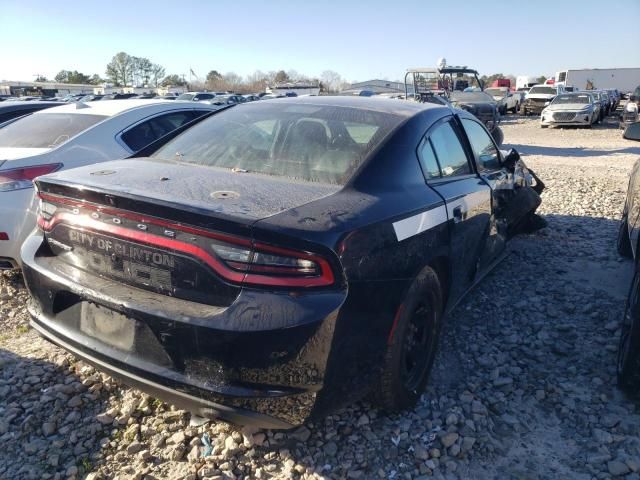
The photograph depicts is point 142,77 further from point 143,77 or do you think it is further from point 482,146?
point 482,146

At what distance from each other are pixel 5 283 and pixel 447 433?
12.9 ft

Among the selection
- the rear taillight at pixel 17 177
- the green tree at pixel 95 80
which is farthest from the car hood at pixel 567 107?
the green tree at pixel 95 80

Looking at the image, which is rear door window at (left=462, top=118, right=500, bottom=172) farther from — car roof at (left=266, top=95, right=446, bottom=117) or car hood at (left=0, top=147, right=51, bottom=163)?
car hood at (left=0, top=147, right=51, bottom=163)

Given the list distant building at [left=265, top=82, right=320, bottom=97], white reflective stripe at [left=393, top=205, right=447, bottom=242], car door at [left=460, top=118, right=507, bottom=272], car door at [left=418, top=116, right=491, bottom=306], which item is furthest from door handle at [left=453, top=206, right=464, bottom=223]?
distant building at [left=265, top=82, right=320, bottom=97]

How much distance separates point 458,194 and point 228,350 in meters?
1.75

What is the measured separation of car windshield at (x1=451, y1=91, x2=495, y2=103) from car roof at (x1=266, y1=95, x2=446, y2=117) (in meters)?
14.3

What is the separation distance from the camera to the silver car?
69.2 ft

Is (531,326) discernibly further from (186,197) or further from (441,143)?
(186,197)

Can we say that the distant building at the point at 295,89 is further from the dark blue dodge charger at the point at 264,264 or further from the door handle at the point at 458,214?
the dark blue dodge charger at the point at 264,264

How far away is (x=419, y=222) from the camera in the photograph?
247 centimetres

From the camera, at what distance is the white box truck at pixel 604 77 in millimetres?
50006

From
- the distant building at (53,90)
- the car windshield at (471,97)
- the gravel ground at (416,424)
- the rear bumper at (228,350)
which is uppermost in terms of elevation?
the distant building at (53,90)

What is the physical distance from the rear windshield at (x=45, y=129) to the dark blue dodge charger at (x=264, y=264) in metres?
2.25

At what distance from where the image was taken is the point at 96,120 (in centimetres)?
495
